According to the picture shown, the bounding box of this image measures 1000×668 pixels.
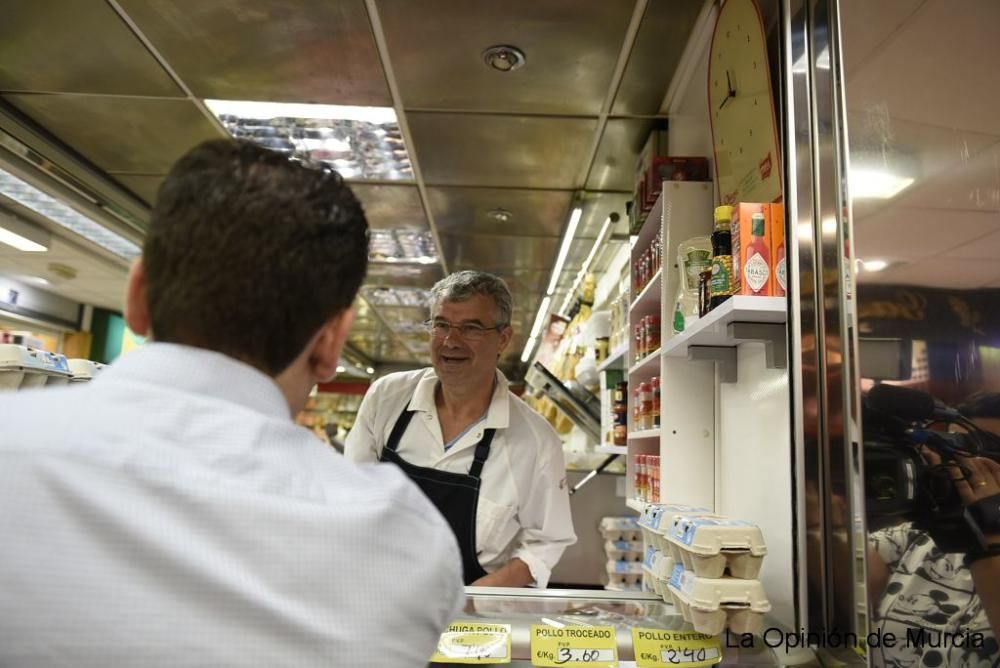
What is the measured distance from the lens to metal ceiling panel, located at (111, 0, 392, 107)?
9.82ft

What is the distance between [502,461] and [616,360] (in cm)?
155

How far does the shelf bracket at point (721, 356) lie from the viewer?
2365 millimetres

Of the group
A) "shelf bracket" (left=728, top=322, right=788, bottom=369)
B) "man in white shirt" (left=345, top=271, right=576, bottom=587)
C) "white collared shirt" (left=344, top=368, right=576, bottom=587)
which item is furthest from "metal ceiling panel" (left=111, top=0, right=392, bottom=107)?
"shelf bracket" (left=728, top=322, right=788, bottom=369)

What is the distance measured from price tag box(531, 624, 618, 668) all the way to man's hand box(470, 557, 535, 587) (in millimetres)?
632

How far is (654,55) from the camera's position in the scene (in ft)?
10.8

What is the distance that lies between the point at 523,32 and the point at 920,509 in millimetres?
2461

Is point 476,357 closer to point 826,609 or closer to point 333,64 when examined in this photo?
point 826,609

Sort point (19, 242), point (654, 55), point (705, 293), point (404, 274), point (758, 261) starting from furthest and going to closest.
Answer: point (404, 274) → point (19, 242) → point (654, 55) → point (705, 293) → point (758, 261)

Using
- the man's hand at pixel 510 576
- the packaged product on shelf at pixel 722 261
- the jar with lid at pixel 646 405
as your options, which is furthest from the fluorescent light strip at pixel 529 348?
the packaged product on shelf at pixel 722 261

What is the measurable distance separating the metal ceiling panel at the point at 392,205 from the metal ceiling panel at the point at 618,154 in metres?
1.32

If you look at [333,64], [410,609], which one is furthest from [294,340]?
[333,64]

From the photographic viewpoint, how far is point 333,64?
3.42 metres

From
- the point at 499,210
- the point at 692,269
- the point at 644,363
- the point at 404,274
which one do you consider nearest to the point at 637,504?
the point at 644,363

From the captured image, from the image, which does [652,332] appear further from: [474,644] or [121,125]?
[121,125]
